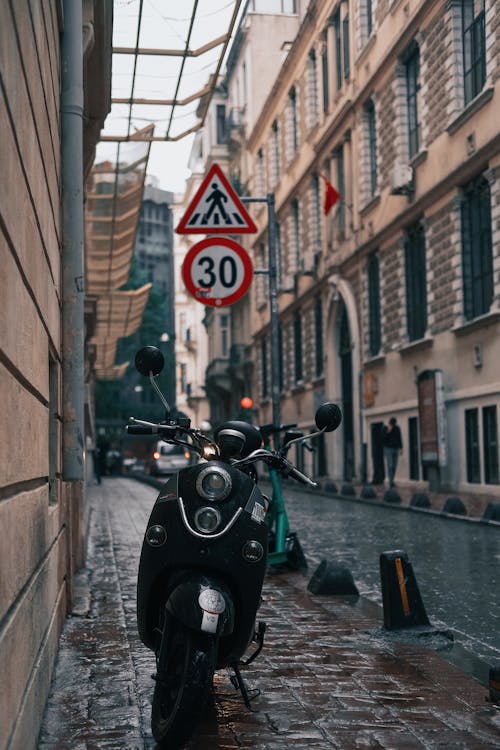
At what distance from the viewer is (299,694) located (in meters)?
A: 5.39

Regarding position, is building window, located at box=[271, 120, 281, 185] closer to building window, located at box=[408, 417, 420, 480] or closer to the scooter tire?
building window, located at box=[408, 417, 420, 480]

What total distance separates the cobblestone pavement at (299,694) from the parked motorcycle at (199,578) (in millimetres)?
273

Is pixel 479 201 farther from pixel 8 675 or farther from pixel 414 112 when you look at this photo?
pixel 8 675

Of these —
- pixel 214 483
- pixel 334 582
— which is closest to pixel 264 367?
pixel 334 582

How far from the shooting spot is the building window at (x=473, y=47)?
2212 centimetres

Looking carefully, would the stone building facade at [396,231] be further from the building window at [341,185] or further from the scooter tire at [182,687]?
the scooter tire at [182,687]

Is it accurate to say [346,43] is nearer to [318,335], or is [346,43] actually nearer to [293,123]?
[293,123]

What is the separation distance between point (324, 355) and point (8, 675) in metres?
32.8

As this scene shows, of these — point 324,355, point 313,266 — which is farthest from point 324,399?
point 313,266

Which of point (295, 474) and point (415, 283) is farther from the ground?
point (415, 283)

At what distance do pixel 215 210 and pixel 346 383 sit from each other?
23.7 metres

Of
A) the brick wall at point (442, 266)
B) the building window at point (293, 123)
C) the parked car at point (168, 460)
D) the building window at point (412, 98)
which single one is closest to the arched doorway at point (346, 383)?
the building window at point (412, 98)

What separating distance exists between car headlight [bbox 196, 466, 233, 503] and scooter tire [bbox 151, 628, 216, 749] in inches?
21.9

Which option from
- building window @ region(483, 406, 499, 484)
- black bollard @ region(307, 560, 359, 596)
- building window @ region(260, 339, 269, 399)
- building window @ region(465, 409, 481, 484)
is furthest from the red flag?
black bollard @ region(307, 560, 359, 596)
